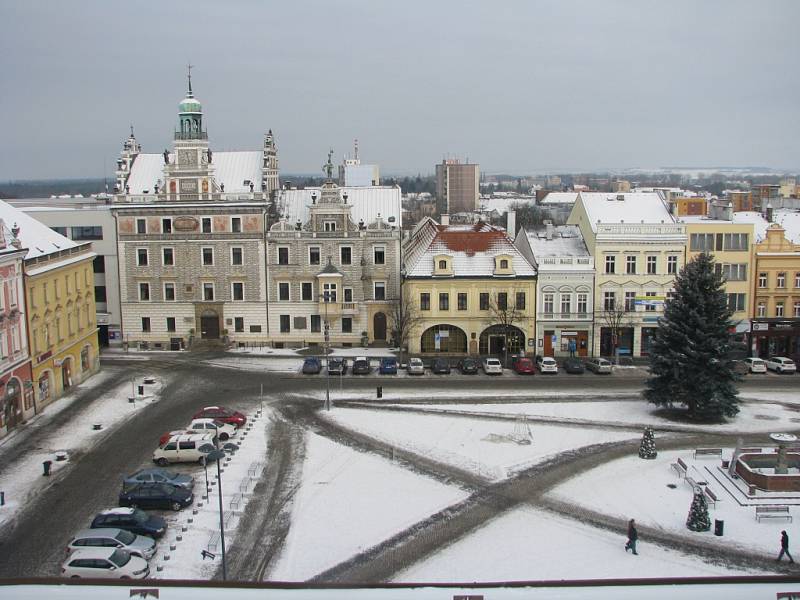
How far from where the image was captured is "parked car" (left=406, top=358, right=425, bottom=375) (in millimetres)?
50875

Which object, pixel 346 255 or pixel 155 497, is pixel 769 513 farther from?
pixel 346 255

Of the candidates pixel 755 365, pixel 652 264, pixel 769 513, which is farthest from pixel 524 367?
pixel 769 513

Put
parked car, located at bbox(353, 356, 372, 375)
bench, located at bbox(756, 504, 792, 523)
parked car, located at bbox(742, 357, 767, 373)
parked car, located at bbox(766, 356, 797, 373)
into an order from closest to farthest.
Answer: bench, located at bbox(756, 504, 792, 523), parked car, located at bbox(353, 356, 372, 375), parked car, located at bbox(766, 356, 797, 373), parked car, located at bbox(742, 357, 767, 373)

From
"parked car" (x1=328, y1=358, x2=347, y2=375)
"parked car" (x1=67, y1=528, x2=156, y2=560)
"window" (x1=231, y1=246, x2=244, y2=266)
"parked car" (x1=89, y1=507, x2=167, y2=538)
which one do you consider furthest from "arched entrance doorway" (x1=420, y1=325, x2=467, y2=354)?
"parked car" (x1=67, y1=528, x2=156, y2=560)

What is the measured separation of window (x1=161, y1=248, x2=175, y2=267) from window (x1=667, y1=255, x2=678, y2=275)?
113 feet

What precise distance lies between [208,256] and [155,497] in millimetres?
30877

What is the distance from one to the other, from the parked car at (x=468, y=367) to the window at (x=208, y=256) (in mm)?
19721

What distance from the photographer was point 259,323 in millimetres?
59062

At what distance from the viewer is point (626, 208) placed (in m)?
58.2

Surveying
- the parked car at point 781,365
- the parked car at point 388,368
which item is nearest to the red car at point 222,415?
the parked car at point 388,368

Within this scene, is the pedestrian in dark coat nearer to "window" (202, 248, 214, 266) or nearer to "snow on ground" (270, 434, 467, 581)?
"snow on ground" (270, 434, 467, 581)

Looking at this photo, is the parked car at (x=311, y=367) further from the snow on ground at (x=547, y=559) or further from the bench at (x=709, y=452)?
the snow on ground at (x=547, y=559)

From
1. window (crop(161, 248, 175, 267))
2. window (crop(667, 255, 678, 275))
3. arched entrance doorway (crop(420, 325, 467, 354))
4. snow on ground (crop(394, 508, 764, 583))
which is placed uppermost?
window (crop(161, 248, 175, 267))

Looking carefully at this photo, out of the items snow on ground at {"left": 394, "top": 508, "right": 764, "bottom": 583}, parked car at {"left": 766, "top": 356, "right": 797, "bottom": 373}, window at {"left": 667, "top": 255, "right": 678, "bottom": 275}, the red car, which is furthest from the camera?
window at {"left": 667, "top": 255, "right": 678, "bottom": 275}
